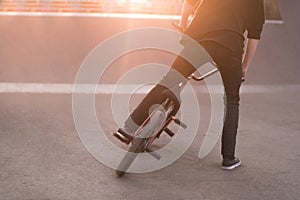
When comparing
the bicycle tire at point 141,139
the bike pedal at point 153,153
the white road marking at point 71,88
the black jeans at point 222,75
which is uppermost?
the black jeans at point 222,75

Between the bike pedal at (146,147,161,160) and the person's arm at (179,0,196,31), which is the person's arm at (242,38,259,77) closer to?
the person's arm at (179,0,196,31)

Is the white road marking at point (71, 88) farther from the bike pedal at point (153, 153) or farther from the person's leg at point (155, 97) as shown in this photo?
the person's leg at point (155, 97)

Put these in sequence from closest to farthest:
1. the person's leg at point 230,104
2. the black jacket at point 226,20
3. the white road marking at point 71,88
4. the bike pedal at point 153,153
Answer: the black jacket at point 226,20, the person's leg at point 230,104, the bike pedal at point 153,153, the white road marking at point 71,88

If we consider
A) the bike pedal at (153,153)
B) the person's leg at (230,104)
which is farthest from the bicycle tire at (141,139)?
the person's leg at (230,104)

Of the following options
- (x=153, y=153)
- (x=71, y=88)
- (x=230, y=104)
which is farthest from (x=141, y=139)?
(x=71, y=88)

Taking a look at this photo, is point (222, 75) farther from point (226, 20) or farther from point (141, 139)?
point (141, 139)

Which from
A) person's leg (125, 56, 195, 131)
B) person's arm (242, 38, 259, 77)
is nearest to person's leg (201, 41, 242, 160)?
person's arm (242, 38, 259, 77)

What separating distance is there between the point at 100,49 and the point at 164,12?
1550 millimetres

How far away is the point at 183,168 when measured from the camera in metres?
5.38

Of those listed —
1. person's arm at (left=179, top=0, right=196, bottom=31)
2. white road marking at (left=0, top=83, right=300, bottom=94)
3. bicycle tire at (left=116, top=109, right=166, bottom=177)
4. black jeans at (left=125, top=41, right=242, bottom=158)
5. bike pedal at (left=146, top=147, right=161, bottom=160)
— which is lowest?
white road marking at (left=0, top=83, right=300, bottom=94)

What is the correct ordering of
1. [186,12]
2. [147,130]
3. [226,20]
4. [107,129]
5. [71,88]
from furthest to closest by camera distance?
[71,88]
[107,129]
[186,12]
[226,20]
[147,130]

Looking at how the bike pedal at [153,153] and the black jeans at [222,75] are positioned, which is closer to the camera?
the black jeans at [222,75]

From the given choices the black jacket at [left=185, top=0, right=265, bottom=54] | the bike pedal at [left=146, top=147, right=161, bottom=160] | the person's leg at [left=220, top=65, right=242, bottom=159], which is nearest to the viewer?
the black jacket at [left=185, top=0, right=265, bottom=54]

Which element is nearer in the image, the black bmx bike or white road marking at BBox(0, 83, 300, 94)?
the black bmx bike
